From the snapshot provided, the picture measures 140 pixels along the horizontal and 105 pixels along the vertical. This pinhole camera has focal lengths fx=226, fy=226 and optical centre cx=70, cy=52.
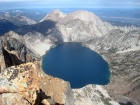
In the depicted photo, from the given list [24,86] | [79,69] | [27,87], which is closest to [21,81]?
[24,86]

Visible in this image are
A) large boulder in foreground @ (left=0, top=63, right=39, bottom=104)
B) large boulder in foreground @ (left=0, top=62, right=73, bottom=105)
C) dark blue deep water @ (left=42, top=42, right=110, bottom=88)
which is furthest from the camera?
dark blue deep water @ (left=42, top=42, right=110, bottom=88)

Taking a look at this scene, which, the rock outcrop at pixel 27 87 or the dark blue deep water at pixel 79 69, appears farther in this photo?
the dark blue deep water at pixel 79 69

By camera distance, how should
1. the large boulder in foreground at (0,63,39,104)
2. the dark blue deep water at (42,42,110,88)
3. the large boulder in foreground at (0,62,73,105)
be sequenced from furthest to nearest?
1. the dark blue deep water at (42,42,110,88)
2. the large boulder in foreground at (0,63,39,104)
3. the large boulder in foreground at (0,62,73,105)

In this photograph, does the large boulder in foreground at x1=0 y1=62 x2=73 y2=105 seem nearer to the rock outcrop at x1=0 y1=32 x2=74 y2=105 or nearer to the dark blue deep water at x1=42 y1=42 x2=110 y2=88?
the rock outcrop at x1=0 y1=32 x2=74 y2=105

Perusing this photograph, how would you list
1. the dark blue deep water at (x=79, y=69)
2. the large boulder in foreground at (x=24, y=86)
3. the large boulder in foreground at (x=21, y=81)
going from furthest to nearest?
the dark blue deep water at (x=79, y=69) → the large boulder in foreground at (x=21, y=81) → the large boulder in foreground at (x=24, y=86)

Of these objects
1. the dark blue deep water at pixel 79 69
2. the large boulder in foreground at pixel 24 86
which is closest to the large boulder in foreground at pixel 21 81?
the large boulder in foreground at pixel 24 86

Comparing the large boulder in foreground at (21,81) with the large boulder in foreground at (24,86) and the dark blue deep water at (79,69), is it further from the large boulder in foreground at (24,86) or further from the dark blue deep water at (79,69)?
the dark blue deep water at (79,69)

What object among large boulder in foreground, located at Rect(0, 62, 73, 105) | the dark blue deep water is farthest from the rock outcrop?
the dark blue deep water

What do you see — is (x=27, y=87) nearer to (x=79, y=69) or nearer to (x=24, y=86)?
(x=24, y=86)

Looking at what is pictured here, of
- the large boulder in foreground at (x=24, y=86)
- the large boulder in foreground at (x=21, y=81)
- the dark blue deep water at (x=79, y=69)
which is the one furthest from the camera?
the dark blue deep water at (x=79, y=69)
